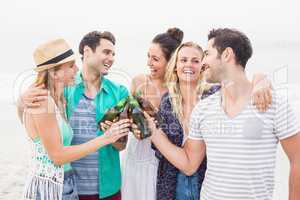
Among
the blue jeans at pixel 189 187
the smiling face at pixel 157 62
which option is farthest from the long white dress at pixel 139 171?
the smiling face at pixel 157 62

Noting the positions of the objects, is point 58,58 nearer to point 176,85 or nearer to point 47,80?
point 47,80

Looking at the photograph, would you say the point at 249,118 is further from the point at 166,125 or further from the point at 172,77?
the point at 172,77

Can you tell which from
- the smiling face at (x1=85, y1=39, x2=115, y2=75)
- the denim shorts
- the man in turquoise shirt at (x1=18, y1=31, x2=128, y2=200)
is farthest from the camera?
the smiling face at (x1=85, y1=39, x2=115, y2=75)

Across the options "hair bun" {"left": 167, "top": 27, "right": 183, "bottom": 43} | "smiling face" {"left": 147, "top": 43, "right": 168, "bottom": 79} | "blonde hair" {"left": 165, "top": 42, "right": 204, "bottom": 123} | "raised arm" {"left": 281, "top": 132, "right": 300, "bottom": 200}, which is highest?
"hair bun" {"left": 167, "top": 27, "right": 183, "bottom": 43}

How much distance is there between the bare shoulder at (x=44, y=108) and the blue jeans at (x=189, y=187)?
3.44 feet

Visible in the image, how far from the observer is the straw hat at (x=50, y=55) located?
2535 millimetres

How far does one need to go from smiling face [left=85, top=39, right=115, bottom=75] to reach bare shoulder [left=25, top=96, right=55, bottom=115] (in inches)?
32.8

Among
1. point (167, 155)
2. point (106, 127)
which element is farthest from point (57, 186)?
point (167, 155)

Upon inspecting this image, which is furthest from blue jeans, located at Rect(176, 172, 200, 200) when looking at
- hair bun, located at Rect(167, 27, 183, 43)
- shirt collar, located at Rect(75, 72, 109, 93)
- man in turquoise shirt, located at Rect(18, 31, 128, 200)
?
hair bun, located at Rect(167, 27, 183, 43)

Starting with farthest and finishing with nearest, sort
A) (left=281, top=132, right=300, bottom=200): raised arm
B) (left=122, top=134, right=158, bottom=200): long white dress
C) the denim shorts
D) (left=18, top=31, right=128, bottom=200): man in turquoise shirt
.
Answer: (left=122, top=134, right=158, bottom=200): long white dress
(left=18, top=31, right=128, bottom=200): man in turquoise shirt
the denim shorts
(left=281, top=132, right=300, bottom=200): raised arm

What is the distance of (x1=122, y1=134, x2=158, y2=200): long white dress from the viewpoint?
3.04 m

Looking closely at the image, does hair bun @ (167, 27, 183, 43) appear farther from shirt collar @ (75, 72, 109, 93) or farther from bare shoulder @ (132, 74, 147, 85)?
shirt collar @ (75, 72, 109, 93)

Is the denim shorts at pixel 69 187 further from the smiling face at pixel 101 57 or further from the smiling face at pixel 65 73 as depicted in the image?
the smiling face at pixel 101 57

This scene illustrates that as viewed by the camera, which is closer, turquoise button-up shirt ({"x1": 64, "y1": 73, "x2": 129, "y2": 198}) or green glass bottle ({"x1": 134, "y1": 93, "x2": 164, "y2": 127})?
green glass bottle ({"x1": 134, "y1": 93, "x2": 164, "y2": 127})
